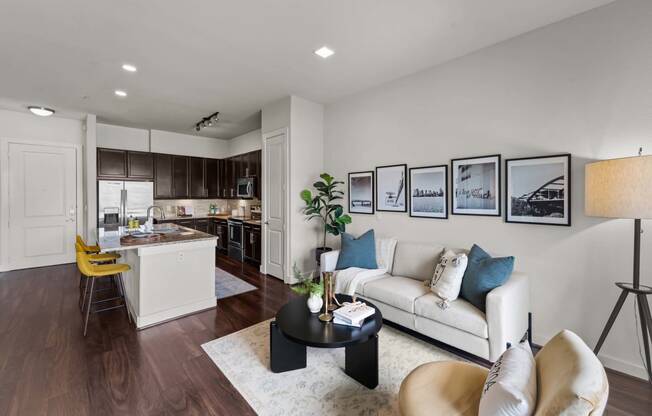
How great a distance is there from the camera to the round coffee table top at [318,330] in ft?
6.11

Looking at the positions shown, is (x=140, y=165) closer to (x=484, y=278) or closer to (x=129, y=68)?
(x=129, y=68)

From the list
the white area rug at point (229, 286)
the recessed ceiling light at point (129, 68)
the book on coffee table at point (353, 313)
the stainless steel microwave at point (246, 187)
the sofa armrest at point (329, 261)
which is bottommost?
the white area rug at point (229, 286)

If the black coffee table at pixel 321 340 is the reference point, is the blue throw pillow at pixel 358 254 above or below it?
above

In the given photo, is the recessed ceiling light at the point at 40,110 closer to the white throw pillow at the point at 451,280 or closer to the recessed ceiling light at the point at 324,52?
the recessed ceiling light at the point at 324,52

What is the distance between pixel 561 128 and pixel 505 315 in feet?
5.84

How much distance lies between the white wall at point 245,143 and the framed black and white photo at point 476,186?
4.47 metres

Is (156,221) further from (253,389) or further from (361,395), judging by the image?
(361,395)

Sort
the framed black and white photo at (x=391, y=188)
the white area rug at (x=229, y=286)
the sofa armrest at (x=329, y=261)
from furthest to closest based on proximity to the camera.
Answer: the white area rug at (x=229, y=286), the framed black and white photo at (x=391, y=188), the sofa armrest at (x=329, y=261)

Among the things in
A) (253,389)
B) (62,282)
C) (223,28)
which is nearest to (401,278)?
(253,389)

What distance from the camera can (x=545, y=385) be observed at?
1128 mm

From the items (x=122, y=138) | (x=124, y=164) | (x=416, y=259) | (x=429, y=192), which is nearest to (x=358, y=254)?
(x=416, y=259)

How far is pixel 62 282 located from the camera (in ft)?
14.8

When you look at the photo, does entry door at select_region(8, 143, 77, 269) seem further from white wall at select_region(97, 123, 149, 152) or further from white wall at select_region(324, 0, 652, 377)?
white wall at select_region(324, 0, 652, 377)

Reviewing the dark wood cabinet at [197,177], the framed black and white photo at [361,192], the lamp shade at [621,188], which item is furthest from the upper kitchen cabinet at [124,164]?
the lamp shade at [621,188]
